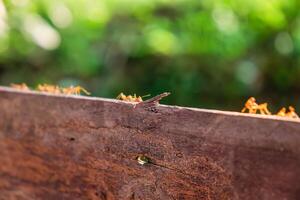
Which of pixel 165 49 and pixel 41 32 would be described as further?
pixel 165 49

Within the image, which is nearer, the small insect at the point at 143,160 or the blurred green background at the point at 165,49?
the small insect at the point at 143,160

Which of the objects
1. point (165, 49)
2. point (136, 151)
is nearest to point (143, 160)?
point (136, 151)

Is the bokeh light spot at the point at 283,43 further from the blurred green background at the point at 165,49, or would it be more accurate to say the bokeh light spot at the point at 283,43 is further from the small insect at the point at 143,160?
the small insect at the point at 143,160

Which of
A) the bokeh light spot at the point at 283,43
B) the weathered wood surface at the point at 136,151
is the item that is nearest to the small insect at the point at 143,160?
the weathered wood surface at the point at 136,151

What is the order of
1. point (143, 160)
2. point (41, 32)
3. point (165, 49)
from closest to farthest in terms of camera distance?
point (143, 160), point (41, 32), point (165, 49)

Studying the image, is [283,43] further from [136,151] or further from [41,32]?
[136,151]

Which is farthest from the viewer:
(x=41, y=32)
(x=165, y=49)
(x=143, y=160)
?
(x=165, y=49)

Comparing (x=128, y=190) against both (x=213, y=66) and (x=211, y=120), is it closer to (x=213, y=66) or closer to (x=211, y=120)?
(x=211, y=120)
